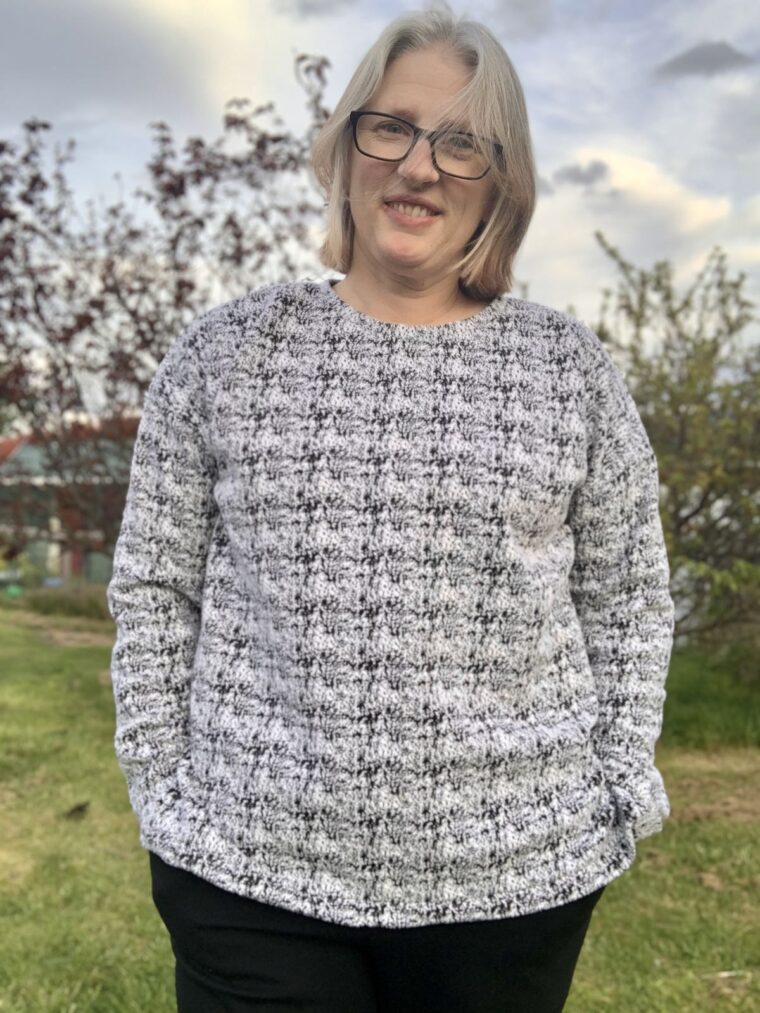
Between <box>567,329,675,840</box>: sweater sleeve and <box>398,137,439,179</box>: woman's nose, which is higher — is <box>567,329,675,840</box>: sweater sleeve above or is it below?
below

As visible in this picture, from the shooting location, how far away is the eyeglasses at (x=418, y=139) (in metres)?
1.53

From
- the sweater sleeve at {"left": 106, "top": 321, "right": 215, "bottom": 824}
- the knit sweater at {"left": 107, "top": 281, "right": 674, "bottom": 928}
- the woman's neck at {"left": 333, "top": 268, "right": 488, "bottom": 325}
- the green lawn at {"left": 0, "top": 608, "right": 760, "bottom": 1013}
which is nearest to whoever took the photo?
the knit sweater at {"left": 107, "top": 281, "right": 674, "bottom": 928}

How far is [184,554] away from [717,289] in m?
4.37

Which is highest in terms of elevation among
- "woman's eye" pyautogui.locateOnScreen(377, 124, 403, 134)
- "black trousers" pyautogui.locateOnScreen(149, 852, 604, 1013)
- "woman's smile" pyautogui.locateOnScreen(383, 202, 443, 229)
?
"woman's eye" pyautogui.locateOnScreen(377, 124, 403, 134)

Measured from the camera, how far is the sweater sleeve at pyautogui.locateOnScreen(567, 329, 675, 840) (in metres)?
1.54

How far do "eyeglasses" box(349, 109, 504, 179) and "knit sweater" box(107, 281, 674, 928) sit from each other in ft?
0.76

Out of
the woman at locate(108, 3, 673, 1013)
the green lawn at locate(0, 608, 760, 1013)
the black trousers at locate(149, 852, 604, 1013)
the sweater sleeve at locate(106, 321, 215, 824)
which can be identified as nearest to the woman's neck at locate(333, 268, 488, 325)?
the woman at locate(108, 3, 673, 1013)

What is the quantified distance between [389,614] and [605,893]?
111 inches

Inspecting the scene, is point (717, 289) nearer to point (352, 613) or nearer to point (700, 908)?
point (700, 908)

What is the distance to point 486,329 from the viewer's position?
5.25ft

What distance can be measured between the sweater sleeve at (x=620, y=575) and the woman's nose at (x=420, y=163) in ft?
1.32

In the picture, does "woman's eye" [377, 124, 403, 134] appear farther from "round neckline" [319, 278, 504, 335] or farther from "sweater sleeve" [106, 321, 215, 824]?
"sweater sleeve" [106, 321, 215, 824]

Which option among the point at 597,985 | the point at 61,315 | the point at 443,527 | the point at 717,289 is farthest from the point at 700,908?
the point at 61,315

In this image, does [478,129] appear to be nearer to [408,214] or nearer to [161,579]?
[408,214]
